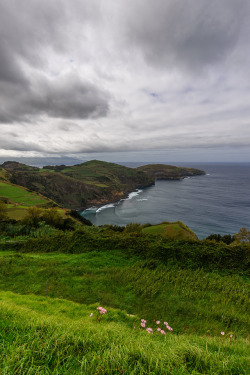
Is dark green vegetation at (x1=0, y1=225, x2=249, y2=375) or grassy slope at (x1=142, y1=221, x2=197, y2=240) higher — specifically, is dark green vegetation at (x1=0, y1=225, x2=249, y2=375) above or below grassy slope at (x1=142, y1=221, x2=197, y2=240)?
above

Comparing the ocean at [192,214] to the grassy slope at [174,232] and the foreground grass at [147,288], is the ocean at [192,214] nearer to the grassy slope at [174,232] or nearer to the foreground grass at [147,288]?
the grassy slope at [174,232]

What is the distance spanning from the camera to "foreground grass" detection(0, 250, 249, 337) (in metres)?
9.12

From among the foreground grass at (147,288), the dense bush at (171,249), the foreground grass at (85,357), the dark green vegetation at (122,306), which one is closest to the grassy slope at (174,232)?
the dense bush at (171,249)

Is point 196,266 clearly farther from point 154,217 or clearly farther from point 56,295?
point 154,217

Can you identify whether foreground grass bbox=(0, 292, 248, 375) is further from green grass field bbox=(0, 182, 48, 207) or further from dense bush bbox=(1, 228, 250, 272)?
green grass field bbox=(0, 182, 48, 207)

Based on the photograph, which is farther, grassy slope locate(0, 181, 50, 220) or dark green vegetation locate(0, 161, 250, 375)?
grassy slope locate(0, 181, 50, 220)

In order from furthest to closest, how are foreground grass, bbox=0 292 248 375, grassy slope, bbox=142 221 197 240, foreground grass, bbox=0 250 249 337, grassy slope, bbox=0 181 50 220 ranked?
grassy slope, bbox=0 181 50 220 < grassy slope, bbox=142 221 197 240 < foreground grass, bbox=0 250 249 337 < foreground grass, bbox=0 292 248 375

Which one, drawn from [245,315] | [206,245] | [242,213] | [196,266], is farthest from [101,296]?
[242,213]

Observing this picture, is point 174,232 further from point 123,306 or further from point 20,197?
point 20,197

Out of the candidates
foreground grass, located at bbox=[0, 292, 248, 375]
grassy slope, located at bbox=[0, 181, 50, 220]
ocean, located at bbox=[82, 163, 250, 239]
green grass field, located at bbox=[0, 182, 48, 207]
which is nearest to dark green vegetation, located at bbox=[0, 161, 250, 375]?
foreground grass, located at bbox=[0, 292, 248, 375]

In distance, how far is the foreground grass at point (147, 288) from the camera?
9117 mm

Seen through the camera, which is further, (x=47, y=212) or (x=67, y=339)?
(x=47, y=212)

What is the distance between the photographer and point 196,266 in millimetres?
15438

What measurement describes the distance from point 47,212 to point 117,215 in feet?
151
